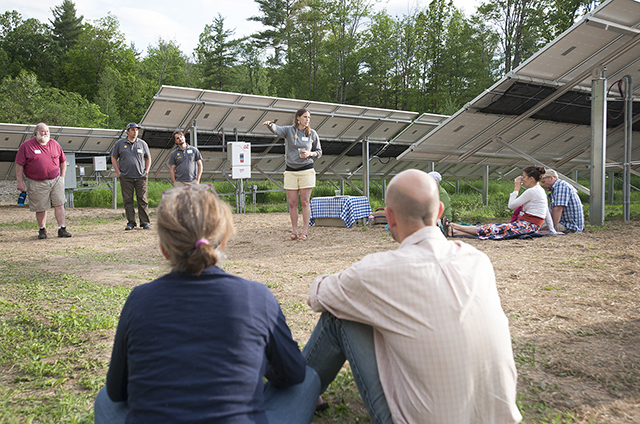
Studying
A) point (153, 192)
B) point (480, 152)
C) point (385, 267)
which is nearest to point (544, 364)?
point (385, 267)

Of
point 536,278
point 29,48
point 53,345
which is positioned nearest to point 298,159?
point 536,278

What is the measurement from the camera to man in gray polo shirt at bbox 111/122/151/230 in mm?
8984

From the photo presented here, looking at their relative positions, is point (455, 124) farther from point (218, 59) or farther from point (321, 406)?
point (218, 59)

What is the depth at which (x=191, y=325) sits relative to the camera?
131cm

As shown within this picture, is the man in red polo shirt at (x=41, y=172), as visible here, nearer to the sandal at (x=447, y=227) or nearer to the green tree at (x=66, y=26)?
the sandal at (x=447, y=227)

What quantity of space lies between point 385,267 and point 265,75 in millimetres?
41085

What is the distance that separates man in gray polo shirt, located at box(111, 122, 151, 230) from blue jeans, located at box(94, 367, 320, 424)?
7.96 metres

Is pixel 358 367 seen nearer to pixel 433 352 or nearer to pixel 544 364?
pixel 433 352

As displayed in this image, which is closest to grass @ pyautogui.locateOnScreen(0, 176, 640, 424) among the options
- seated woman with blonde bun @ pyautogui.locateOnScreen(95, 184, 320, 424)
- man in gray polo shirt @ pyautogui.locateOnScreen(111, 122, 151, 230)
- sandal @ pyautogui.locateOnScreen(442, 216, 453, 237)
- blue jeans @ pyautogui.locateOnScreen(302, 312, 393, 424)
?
blue jeans @ pyautogui.locateOnScreen(302, 312, 393, 424)

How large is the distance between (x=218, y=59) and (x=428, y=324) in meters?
42.7

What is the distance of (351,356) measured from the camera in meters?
1.77

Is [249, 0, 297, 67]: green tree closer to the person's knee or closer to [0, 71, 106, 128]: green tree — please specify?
[0, 71, 106, 128]: green tree

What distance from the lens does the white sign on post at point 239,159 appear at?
12.7 metres

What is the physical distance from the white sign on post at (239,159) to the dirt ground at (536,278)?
160 inches
